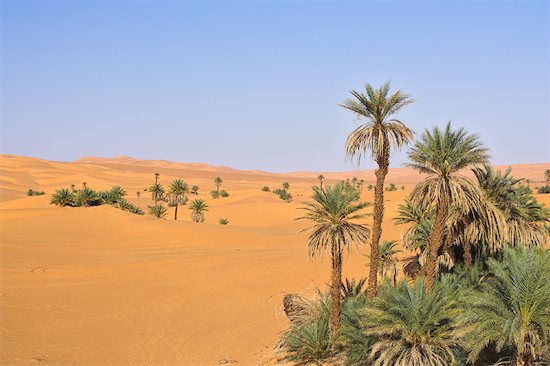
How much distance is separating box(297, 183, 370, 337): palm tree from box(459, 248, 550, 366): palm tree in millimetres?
4022

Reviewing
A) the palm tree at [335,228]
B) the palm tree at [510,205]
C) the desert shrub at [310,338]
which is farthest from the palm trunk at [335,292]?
the palm tree at [510,205]

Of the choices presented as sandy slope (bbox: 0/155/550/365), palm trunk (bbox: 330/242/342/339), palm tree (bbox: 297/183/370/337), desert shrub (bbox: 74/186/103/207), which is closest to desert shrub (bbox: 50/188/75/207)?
desert shrub (bbox: 74/186/103/207)

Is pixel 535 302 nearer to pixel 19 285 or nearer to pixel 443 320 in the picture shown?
pixel 443 320

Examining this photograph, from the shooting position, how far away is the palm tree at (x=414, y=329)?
10.6 m

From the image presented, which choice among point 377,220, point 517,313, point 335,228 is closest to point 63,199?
point 335,228

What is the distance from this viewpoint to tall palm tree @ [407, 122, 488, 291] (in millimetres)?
13789

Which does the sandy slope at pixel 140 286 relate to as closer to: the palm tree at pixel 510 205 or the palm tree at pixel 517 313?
the palm tree at pixel 517 313

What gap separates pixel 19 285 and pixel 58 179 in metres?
100

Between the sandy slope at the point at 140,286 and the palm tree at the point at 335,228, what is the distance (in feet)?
12.6

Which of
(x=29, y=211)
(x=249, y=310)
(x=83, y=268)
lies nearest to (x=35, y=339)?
(x=249, y=310)

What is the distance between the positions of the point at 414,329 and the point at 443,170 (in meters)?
5.46

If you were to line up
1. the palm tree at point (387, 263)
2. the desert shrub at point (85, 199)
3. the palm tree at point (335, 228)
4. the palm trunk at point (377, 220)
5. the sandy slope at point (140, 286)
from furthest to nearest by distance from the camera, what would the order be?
the desert shrub at point (85, 199), the palm tree at point (387, 263), the sandy slope at point (140, 286), the palm trunk at point (377, 220), the palm tree at point (335, 228)

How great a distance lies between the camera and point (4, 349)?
14.5 meters

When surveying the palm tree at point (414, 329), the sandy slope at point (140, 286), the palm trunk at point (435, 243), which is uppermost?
the palm trunk at point (435, 243)
